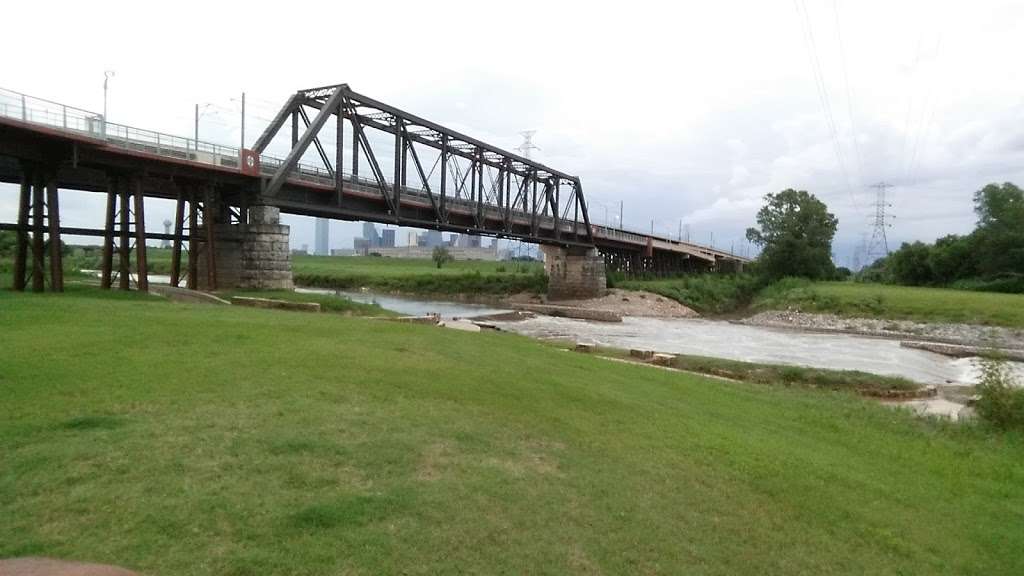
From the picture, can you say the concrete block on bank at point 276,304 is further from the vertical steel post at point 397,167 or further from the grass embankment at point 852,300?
the grass embankment at point 852,300

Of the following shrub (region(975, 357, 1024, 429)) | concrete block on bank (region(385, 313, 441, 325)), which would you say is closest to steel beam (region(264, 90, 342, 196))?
concrete block on bank (region(385, 313, 441, 325))

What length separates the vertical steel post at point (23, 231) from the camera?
94.6 feet

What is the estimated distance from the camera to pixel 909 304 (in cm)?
6359

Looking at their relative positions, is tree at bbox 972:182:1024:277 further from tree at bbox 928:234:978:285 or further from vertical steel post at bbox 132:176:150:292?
vertical steel post at bbox 132:176:150:292

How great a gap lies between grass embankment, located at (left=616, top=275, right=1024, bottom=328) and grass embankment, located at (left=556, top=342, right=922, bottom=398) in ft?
114

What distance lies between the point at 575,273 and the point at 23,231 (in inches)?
2753

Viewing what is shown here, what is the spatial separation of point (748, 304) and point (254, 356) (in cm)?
8966

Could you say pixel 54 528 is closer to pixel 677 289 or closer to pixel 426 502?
pixel 426 502

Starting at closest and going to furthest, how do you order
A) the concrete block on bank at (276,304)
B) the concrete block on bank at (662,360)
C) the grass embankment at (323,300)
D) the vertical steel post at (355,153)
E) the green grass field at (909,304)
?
the concrete block on bank at (662,360) < the concrete block on bank at (276,304) < the grass embankment at (323,300) < the vertical steel post at (355,153) < the green grass field at (909,304)

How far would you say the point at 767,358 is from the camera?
38.3m

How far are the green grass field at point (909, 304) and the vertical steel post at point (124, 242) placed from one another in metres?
60.3

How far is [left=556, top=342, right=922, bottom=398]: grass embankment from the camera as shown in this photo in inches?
1069

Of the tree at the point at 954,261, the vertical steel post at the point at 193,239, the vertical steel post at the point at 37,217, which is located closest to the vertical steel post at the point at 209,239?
the vertical steel post at the point at 193,239

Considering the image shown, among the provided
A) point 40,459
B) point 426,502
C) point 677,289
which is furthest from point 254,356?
point 677,289
